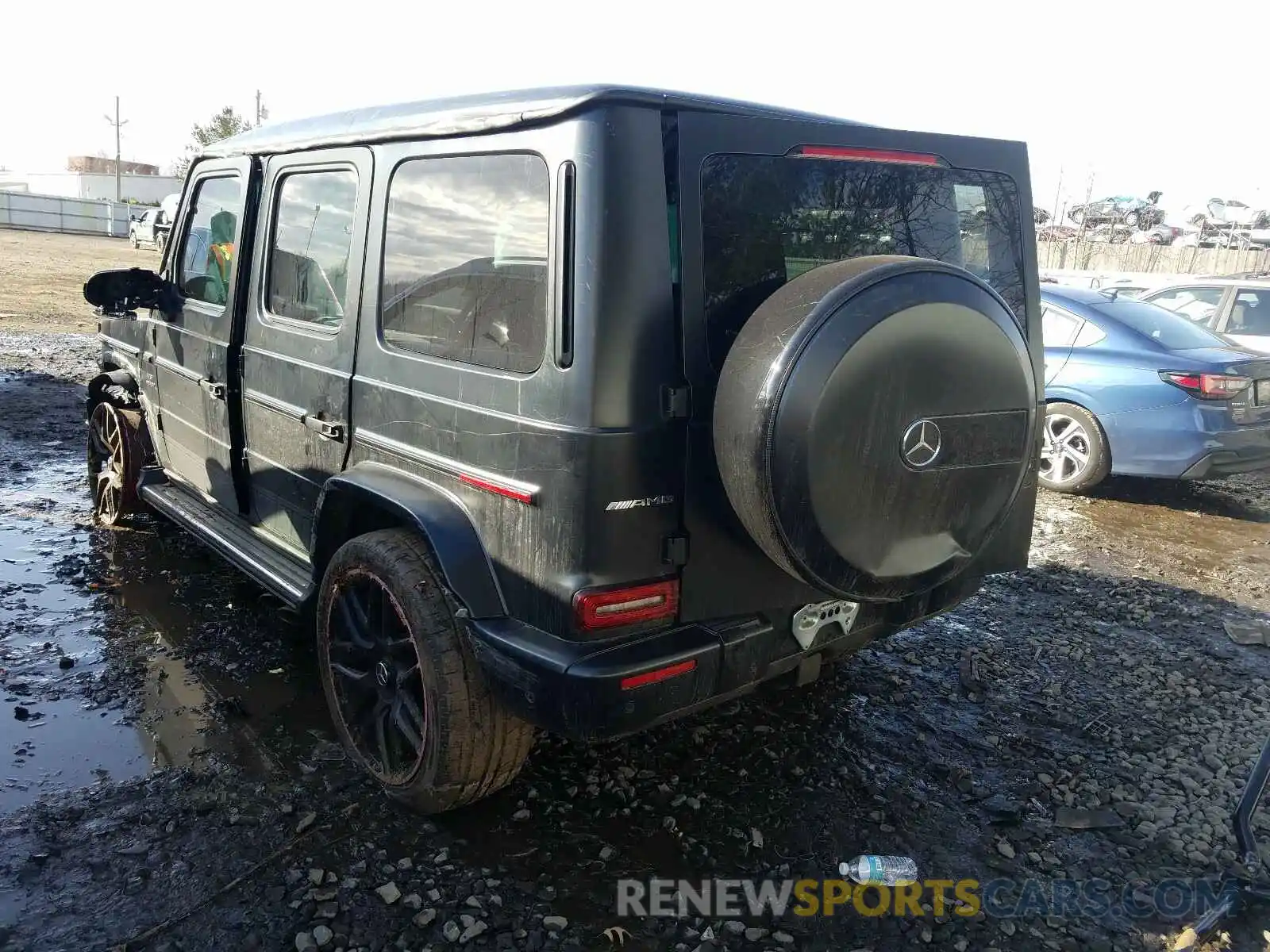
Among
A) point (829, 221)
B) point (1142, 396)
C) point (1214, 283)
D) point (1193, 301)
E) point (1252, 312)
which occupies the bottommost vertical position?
point (1142, 396)

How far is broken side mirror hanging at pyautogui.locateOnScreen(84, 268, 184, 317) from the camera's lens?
420cm

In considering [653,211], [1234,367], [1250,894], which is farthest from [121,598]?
[1234,367]

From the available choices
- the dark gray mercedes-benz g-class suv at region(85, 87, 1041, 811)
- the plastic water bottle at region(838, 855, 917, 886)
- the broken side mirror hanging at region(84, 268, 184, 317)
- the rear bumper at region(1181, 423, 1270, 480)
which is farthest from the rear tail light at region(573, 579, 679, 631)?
the rear bumper at region(1181, 423, 1270, 480)

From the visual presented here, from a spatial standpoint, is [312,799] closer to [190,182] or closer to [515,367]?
[515,367]

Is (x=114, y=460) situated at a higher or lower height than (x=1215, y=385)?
lower

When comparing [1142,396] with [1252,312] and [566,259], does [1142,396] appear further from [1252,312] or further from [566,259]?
[566,259]

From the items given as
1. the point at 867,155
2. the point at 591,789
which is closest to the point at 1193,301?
the point at 867,155

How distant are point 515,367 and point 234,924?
5.42 ft

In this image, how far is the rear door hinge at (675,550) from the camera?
2.46 meters

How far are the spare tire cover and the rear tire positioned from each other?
0.95m

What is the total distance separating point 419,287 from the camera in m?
2.85

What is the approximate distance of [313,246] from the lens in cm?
338

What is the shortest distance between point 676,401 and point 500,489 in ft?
1.78

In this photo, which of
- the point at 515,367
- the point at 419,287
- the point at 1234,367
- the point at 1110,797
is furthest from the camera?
the point at 1234,367
